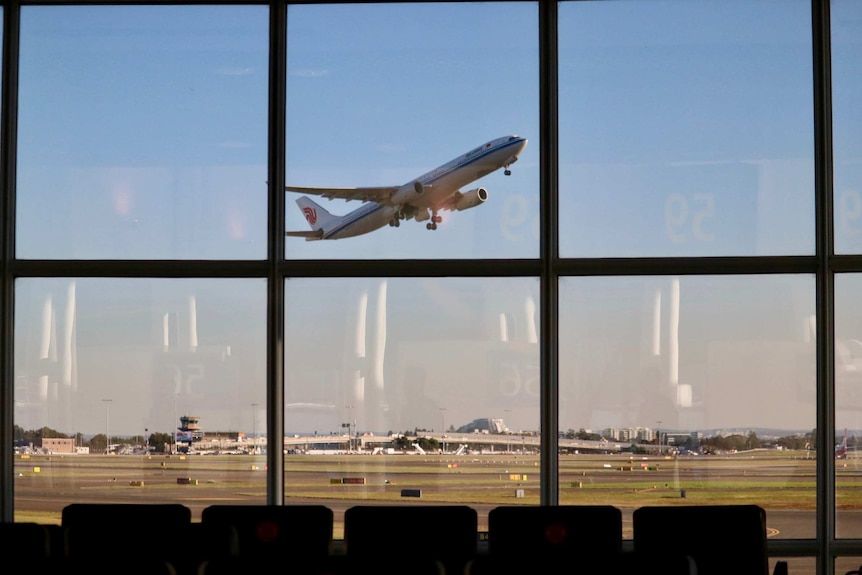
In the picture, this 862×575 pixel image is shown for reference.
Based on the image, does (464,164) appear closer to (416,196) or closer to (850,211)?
(416,196)

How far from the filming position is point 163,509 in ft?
12.6

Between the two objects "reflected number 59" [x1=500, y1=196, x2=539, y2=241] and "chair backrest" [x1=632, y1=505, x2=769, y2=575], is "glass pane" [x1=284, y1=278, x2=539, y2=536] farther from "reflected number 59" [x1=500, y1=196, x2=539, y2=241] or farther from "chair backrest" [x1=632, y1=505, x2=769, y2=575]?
"chair backrest" [x1=632, y1=505, x2=769, y2=575]

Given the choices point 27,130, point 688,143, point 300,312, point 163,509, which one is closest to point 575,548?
point 163,509

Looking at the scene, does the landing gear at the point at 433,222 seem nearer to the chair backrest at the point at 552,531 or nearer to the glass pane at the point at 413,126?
the glass pane at the point at 413,126

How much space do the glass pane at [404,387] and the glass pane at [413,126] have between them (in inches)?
10.8

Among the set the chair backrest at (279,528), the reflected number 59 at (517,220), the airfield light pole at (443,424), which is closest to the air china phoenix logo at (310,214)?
the reflected number 59 at (517,220)

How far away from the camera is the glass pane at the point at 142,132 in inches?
214

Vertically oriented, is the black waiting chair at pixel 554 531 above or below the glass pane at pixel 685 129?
below

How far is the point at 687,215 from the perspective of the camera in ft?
17.6

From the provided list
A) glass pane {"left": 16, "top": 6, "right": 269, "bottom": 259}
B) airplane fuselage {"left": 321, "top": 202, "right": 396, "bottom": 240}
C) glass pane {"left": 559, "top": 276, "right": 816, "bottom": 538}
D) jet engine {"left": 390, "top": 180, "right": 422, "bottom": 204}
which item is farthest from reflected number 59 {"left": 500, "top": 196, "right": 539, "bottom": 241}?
glass pane {"left": 16, "top": 6, "right": 269, "bottom": 259}

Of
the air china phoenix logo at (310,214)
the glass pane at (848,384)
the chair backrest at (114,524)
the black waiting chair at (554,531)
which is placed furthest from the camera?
the air china phoenix logo at (310,214)

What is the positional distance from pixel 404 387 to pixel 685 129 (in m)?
2.22

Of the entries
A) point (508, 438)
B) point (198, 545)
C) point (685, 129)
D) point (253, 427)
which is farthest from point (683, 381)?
point (198, 545)

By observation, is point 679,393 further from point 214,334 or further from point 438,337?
point 214,334
